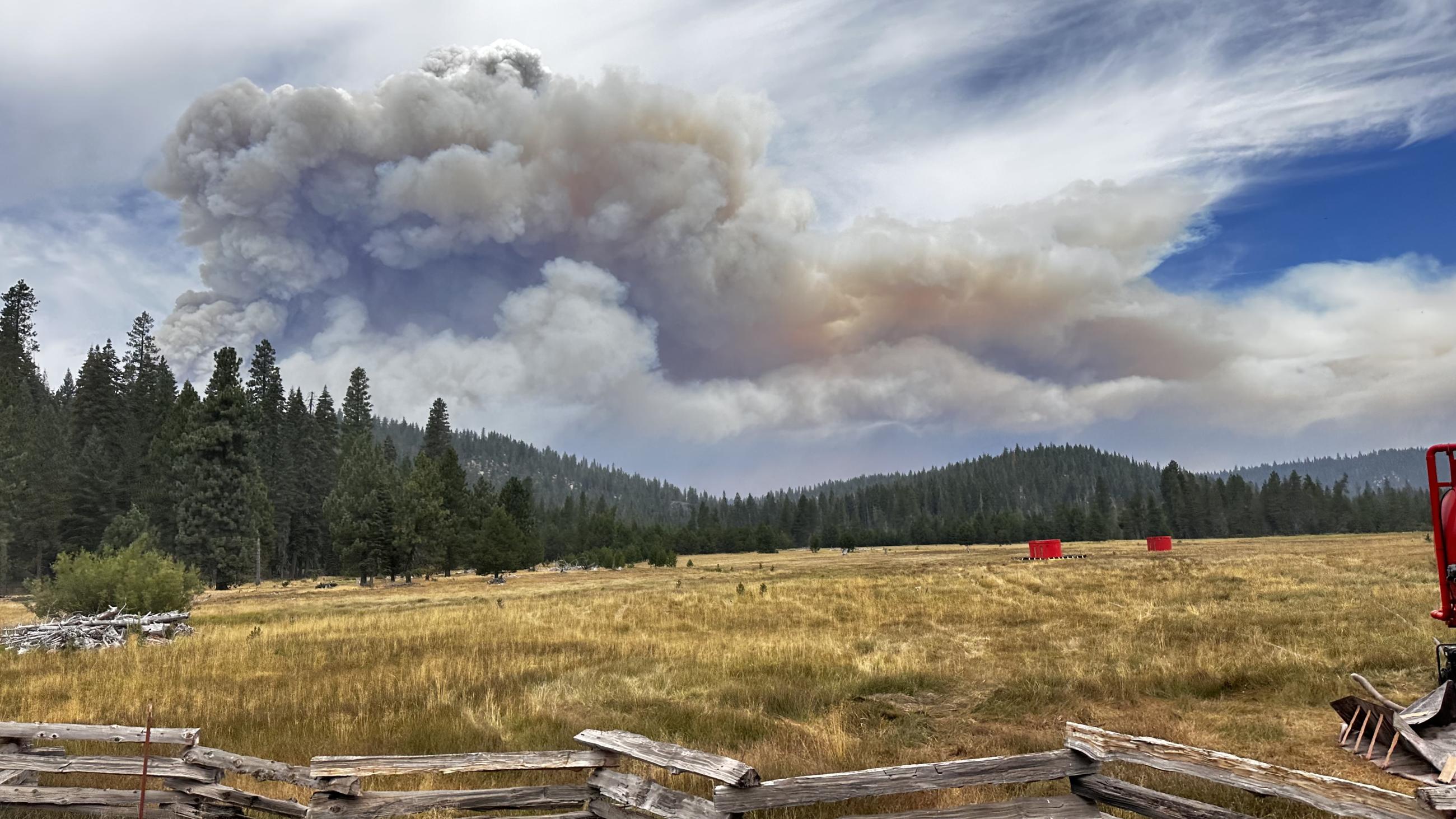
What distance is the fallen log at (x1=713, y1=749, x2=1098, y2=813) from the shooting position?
21.1 ft

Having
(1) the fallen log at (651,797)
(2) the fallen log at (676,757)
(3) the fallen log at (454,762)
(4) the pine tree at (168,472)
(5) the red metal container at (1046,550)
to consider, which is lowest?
(5) the red metal container at (1046,550)

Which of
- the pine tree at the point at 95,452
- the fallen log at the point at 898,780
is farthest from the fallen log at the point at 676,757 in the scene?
the pine tree at the point at 95,452

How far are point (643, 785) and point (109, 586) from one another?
30903mm

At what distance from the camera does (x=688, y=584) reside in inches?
1967

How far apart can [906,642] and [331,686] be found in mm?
14657

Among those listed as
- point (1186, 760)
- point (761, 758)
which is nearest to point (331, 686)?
point (761, 758)

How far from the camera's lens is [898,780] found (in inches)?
261

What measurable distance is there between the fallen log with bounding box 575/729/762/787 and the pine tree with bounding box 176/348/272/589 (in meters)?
61.3

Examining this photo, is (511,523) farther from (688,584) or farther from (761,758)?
(761,758)

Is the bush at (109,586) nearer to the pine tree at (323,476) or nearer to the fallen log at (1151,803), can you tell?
the fallen log at (1151,803)

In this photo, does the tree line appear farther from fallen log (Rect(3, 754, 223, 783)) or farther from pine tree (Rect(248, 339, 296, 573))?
fallen log (Rect(3, 754, 223, 783))

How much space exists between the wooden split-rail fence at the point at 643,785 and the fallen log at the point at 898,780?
11 millimetres

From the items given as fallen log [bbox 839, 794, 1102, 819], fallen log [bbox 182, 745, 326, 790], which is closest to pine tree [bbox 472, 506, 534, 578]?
fallen log [bbox 182, 745, 326, 790]

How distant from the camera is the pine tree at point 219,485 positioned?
56844mm
